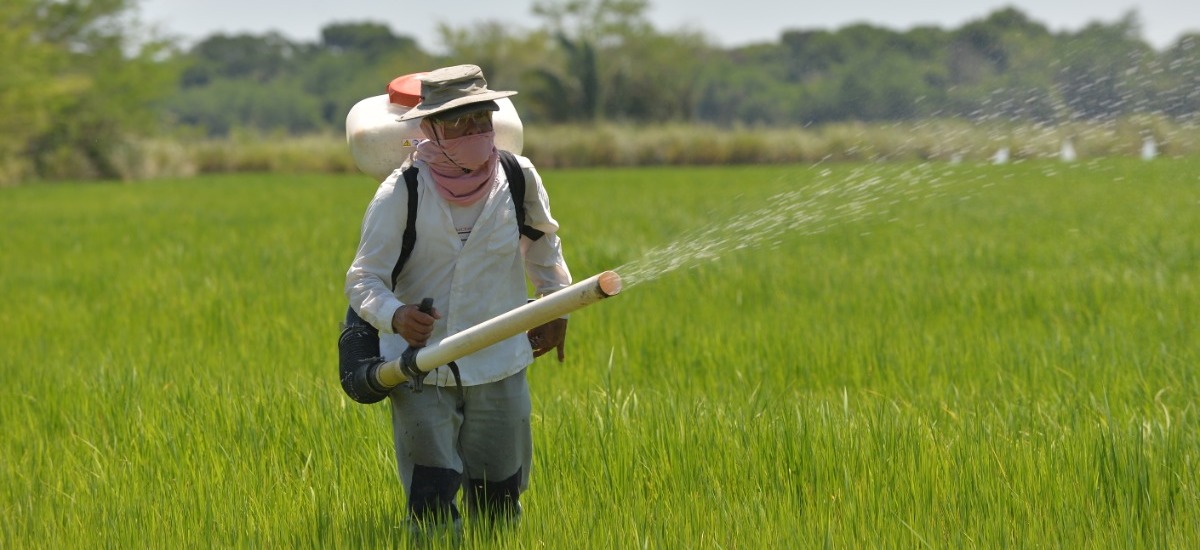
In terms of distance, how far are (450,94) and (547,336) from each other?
665 millimetres

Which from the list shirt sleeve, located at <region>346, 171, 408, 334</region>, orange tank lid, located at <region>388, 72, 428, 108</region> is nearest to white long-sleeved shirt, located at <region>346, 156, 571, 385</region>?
shirt sleeve, located at <region>346, 171, 408, 334</region>

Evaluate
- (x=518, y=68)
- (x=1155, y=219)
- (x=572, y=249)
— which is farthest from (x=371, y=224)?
(x=518, y=68)

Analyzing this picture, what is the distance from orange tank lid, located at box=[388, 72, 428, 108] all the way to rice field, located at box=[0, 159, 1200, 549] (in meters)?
0.69

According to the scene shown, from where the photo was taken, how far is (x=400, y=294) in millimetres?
2980

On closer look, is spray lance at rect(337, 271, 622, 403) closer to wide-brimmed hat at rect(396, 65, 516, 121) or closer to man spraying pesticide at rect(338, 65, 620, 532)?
man spraying pesticide at rect(338, 65, 620, 532)

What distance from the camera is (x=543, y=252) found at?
313cm

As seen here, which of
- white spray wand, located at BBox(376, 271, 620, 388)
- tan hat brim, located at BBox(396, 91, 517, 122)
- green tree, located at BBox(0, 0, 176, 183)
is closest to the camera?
white spray wand, located at BBox(376, 271, 620, 388)

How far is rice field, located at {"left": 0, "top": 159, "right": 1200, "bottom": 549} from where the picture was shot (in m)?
3.09

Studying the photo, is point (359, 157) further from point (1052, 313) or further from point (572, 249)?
point (572, 249)

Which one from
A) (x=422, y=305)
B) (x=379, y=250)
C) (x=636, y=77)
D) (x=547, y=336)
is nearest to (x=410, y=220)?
(x=379, y=250)

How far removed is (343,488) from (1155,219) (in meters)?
8.87

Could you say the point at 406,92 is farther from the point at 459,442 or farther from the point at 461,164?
the point at 459,442

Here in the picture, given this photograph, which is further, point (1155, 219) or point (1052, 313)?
point (1155, 219)

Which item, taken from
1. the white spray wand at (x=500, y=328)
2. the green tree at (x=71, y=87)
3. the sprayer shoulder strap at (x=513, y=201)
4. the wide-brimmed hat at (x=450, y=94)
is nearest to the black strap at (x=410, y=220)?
the sprayer shoulder strap at (x=513, y=201)
